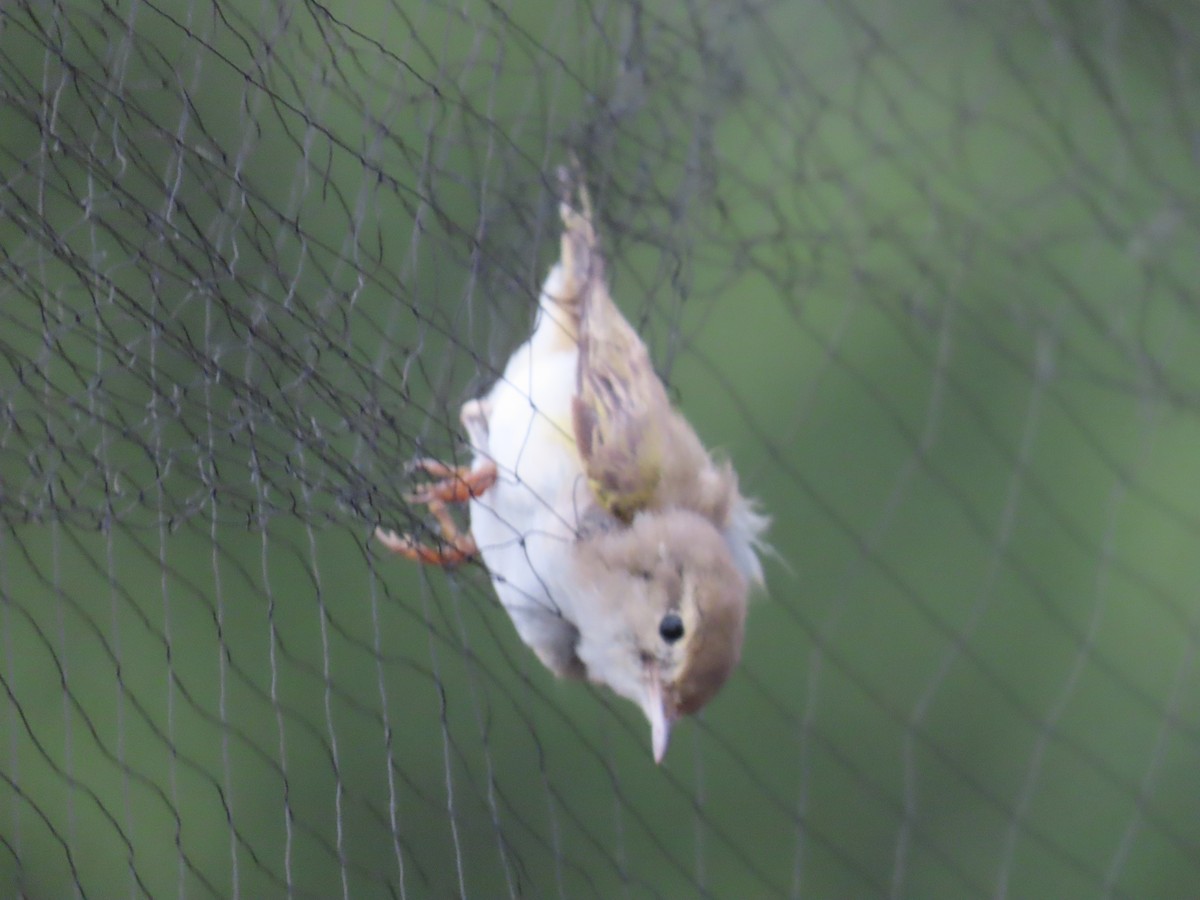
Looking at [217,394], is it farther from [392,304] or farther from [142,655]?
[142,655]

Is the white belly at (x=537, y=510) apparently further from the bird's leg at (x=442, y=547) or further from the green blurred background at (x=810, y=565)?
the green blurred background at (x=810, y=565)

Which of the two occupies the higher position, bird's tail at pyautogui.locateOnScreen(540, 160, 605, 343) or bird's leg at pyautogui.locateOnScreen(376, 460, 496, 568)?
bird's tail at pyautogui.locateOnScreen(540, 160, 605, 343)

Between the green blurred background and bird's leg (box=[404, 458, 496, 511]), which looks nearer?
bird's leg (box=[404, 458, 496, 511])

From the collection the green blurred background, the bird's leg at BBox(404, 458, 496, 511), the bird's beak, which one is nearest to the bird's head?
the bird's beak

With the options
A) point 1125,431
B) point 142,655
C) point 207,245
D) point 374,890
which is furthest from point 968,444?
point 207,245

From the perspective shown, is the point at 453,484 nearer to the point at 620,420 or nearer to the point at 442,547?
the point at 442,547

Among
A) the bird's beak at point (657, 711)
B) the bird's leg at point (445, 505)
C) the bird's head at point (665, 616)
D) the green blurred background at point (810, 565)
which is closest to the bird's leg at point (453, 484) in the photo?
the bird's leg at point (445, 505)

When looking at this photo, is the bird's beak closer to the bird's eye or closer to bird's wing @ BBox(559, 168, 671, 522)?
the bird's eye

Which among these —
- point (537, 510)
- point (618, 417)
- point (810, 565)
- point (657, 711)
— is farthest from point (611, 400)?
point (810, 565)
